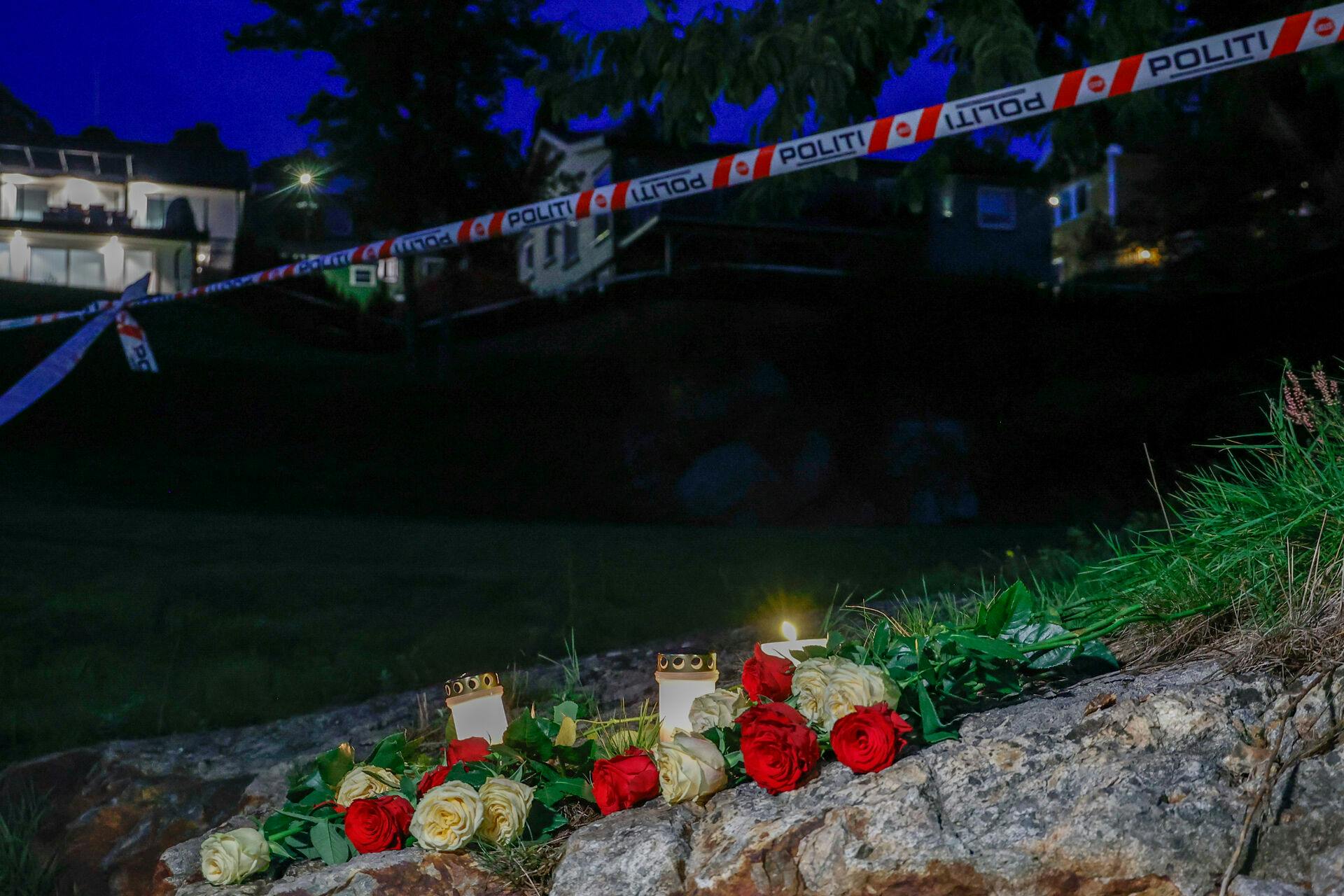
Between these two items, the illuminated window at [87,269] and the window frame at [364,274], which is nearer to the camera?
the window frame at [364,274]

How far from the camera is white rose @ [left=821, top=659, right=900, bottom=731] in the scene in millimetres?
2342

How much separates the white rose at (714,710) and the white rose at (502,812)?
0.46 m

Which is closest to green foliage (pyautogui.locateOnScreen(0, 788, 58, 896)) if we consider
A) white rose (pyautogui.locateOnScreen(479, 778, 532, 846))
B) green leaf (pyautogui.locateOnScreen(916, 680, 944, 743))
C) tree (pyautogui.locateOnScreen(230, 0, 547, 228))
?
white rose (pyautogui.locateOnScreen(479, 778, 532, 846))

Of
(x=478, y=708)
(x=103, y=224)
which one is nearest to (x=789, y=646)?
(x=478, y=708)

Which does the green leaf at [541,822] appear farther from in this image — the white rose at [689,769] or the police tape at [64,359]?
the police tape at [64,359]

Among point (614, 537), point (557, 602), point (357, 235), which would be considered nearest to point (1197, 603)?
point (557, 602)

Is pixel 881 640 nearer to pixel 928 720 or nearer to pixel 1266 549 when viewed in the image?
pixel 928 720

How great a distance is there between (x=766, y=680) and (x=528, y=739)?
0.59 meters

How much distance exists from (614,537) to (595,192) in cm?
476

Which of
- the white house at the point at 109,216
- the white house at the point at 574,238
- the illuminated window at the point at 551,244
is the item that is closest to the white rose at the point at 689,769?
the white house at the point at 574,238

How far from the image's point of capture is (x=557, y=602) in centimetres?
670

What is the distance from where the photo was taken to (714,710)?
2.59 metres

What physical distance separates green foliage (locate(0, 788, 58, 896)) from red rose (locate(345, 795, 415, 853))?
1.65 m

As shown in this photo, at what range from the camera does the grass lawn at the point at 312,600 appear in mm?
5059
